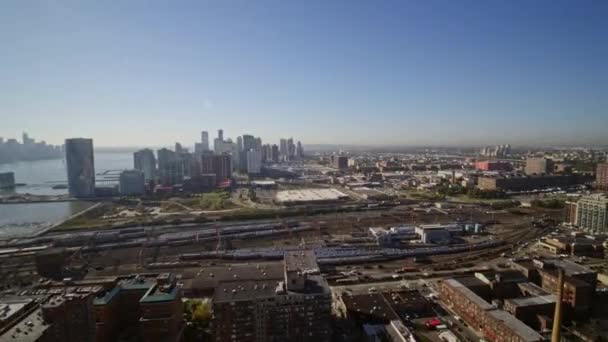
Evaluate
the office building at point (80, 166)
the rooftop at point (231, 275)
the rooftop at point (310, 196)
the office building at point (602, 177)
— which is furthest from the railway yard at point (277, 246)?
the office building at point (80, 166)

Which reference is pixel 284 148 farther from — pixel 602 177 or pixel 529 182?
pixel 602 177

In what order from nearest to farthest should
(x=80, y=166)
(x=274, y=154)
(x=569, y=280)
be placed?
1. (x=569, y=280)
2. (x=80, y=166)
3. (x=274, y=154)

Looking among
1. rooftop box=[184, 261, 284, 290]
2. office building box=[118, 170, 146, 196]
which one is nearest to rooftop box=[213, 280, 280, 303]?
rooftop box=[184, 261, 284, 290]

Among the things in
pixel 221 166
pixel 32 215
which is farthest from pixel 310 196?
pixel 32 215

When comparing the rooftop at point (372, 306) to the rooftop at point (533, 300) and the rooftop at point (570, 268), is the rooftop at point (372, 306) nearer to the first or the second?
the rooftop at point (533, 300)

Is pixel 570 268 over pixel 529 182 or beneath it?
beneath

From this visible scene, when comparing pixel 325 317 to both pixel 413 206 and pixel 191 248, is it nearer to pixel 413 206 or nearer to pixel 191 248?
pixel 191 248

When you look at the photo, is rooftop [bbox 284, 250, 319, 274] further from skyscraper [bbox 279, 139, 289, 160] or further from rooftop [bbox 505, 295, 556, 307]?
skyscraper [bbox 279, 139, 289, 160]
